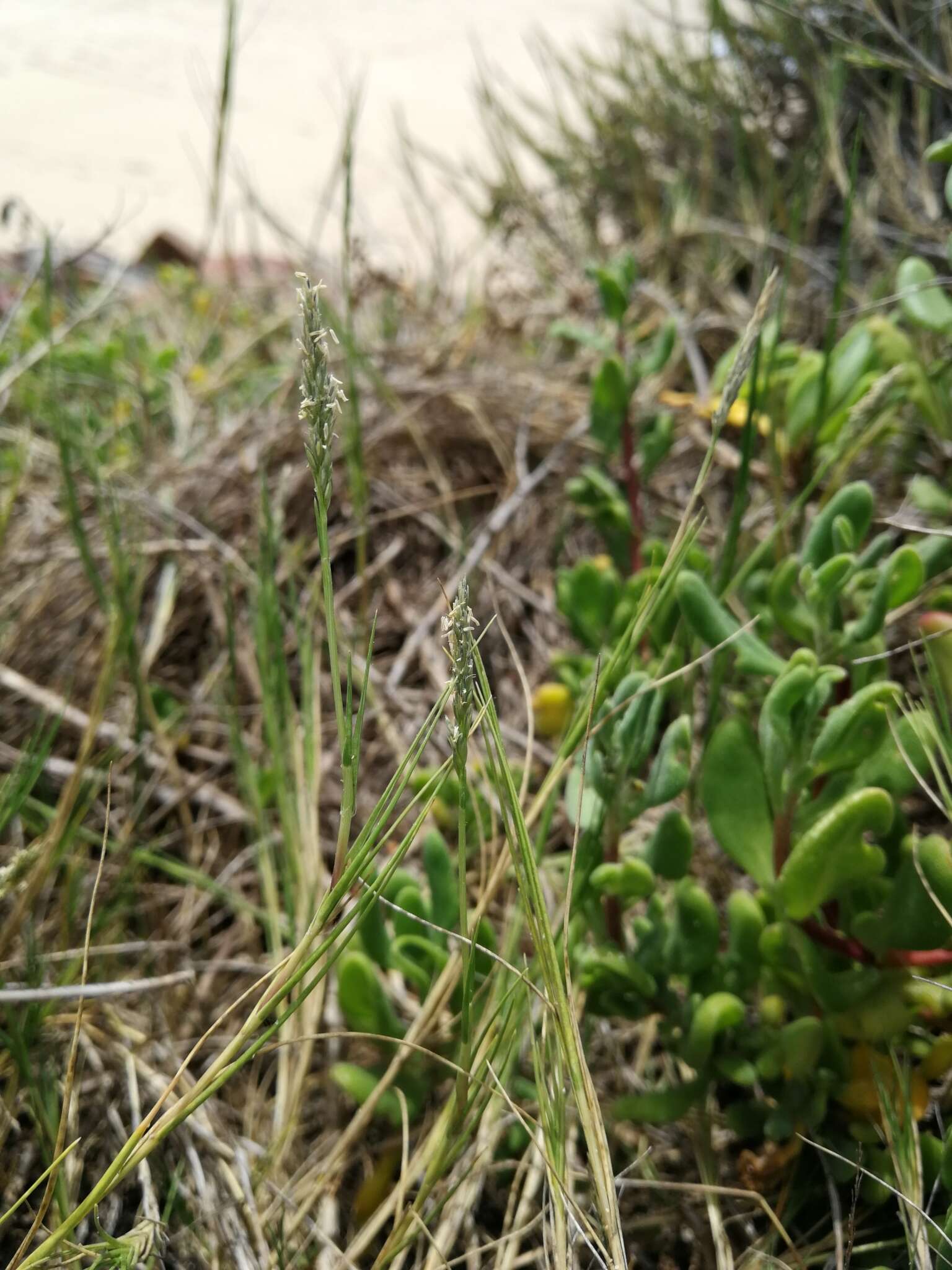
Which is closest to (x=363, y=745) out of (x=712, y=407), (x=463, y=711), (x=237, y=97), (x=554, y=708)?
(x=554, y=708)

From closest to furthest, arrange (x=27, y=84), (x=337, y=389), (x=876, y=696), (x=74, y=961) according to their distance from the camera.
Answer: (x=337, y=389), (x=876, y=696), (x=74, y=961), (x=27, y=84)

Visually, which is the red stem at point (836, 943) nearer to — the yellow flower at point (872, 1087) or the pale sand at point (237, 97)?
the yellow flower at point (872, 1087)

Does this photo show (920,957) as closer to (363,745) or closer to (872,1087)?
(872,1087)

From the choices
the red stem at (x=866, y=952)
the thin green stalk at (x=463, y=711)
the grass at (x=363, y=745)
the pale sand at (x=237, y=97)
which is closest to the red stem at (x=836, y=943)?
the red stem at (x=866, y=952)

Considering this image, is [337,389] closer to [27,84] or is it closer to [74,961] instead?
[74,961]

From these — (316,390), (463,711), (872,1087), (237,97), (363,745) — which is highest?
(237,97)

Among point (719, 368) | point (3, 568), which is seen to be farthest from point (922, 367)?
point (3, 568)

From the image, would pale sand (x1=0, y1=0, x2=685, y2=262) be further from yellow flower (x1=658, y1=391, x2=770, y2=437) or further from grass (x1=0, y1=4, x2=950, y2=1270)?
yellow flower (x1=658, y1=391, x2=770, y2=437)
